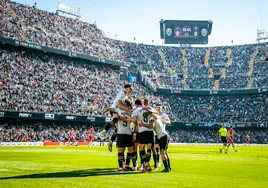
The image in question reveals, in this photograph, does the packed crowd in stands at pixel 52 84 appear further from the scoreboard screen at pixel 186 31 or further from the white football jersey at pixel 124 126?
the white football jersey at pixel 124 126

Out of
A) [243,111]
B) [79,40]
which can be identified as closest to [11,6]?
[79,40]

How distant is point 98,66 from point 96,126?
44.7 ft

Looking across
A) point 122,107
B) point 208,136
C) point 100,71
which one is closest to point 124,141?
point 122,107

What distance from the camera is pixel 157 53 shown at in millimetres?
85375

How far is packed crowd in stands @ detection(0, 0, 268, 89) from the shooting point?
6178 cm

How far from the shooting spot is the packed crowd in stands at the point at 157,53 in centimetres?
6178

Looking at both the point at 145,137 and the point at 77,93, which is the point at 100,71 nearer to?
the point at 77,93

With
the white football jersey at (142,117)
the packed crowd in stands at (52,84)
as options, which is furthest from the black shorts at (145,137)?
the packed crowd in stands at (52,84)

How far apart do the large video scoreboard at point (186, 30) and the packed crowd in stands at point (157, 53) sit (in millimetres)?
2952

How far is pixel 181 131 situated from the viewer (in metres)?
73.9

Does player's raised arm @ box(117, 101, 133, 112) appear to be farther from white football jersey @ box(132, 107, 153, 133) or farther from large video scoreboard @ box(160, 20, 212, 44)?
large video scoreboard @ box(160, 20, 212, 44)

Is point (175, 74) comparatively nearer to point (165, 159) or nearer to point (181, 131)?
point (181, 131)

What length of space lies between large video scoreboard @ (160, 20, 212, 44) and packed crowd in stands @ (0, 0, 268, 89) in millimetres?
2952

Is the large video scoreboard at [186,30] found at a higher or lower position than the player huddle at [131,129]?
higher
